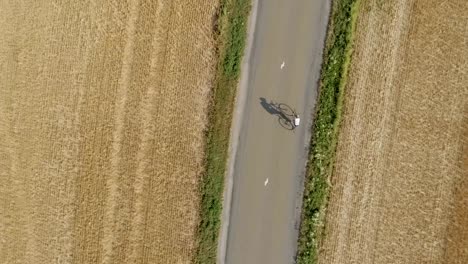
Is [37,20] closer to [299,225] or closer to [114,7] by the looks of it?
[114,7]

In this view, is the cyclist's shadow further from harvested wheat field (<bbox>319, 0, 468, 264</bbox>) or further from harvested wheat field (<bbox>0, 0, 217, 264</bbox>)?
harvested wheat field (<bbox>0, 0, 217, 264</bbox>)

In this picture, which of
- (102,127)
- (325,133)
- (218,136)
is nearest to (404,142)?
(325,133)

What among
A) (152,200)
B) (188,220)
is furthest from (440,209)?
(152,200)

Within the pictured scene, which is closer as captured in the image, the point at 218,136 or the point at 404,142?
the point at 404,142

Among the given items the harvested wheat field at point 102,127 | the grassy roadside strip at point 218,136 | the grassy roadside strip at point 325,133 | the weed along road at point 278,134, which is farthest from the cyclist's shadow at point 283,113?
the harvested wheat field at point 102,127

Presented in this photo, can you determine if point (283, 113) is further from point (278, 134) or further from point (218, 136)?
point (218, 136)

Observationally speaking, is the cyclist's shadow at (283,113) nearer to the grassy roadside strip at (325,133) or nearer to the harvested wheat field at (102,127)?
the grassy roadside strip at (325,133)
